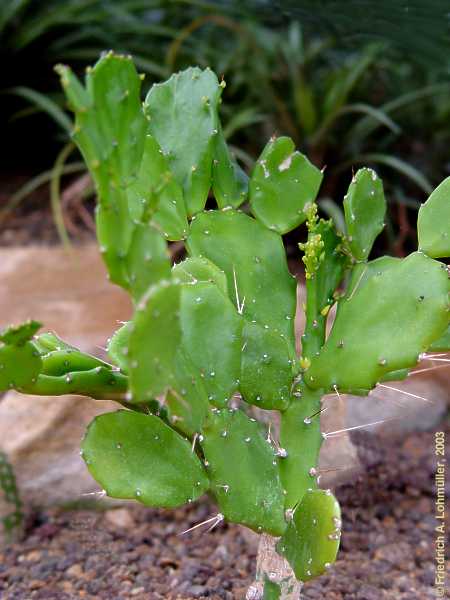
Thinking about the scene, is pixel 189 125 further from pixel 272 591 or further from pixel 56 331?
pixel 56 331

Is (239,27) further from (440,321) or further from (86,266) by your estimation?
(440,321)

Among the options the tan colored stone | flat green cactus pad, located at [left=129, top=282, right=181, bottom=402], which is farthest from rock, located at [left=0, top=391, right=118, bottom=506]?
flat green cactus pad, located at [left=129, top=282, right=181, bottom=402]

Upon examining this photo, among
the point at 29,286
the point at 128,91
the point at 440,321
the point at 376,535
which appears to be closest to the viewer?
the point at 128,91

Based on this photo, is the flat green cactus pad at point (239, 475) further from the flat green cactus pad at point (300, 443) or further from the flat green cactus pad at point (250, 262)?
the flat green cactus pad at point (250, 262)

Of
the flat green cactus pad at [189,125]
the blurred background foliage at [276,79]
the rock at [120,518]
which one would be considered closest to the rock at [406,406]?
the blurred background foliage at [276,79]

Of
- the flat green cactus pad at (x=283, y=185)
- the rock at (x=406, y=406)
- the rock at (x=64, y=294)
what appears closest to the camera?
the flat green cactus pad at (x=283, y=185)

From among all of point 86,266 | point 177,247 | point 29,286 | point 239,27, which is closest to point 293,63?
point 239,27

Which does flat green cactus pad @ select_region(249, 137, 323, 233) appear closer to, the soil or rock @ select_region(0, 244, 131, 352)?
the soil
